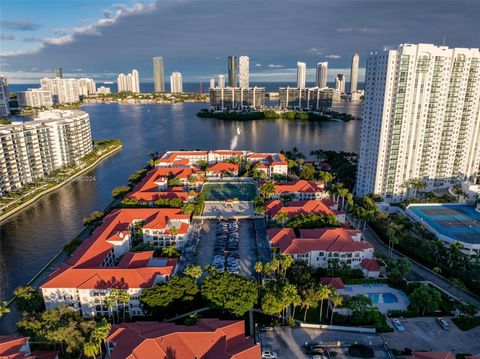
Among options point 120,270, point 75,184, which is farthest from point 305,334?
point 75,184

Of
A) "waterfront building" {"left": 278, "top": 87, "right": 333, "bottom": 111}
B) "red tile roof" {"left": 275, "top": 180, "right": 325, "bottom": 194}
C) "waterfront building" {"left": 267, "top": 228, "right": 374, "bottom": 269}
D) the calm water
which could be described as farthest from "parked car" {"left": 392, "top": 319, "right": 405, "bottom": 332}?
"waterfront building" {"left": 278, "top": 87, "right": 333, "bottom": 111}

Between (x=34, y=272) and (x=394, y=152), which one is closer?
(x=34, y=272)

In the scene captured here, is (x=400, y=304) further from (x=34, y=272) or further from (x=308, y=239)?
(x=34, y=272)

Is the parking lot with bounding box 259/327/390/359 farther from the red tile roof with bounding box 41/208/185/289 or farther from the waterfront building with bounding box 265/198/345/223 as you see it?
the waterfront building with bounding box 265/198/345/223

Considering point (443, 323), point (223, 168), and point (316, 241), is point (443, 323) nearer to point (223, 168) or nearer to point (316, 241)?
point (316, 241)

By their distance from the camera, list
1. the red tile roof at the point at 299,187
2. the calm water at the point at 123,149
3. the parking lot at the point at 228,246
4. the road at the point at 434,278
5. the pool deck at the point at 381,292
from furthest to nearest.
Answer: the red tile roof at the point at 299,187 → the calm water at the point at 123,149 → the parking lot at the point at 228,246 → the road at the point at 434,278 → the pool deck at the point at 381,292

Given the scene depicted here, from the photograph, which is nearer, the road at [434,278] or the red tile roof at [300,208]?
the road at [434,278]

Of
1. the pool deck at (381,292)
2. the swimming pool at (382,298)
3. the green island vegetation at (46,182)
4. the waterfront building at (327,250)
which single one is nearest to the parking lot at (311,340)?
the pool deck at (381,292)

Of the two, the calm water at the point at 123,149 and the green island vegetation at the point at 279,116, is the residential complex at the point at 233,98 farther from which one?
the calm water at the point at 123,149
